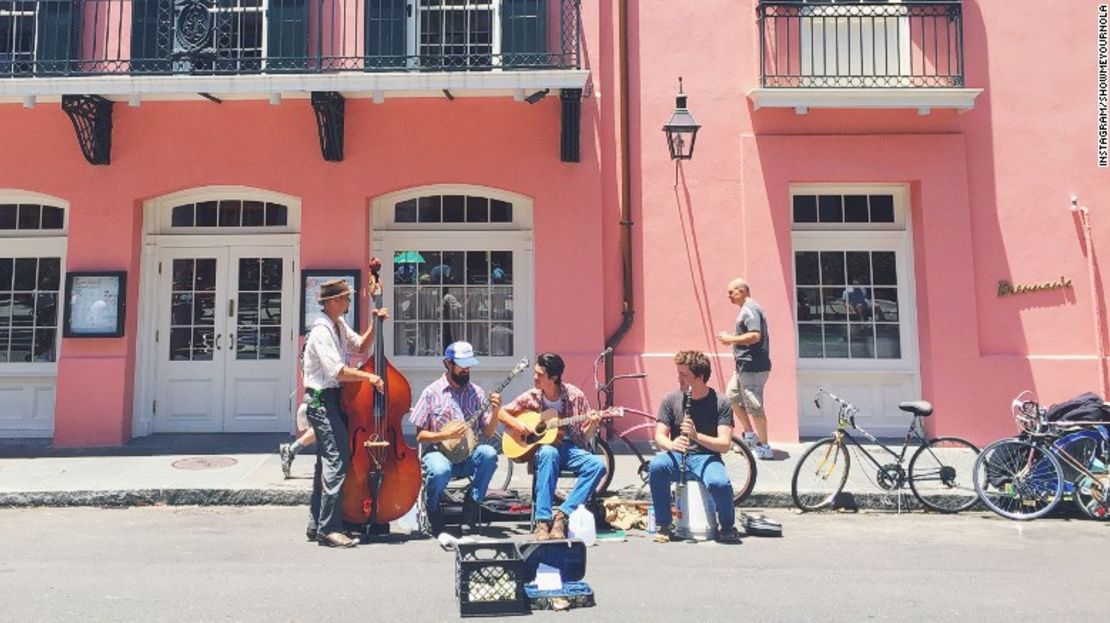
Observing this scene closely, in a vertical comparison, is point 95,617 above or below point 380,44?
below

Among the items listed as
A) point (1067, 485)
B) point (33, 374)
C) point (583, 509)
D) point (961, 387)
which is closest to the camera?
point (583, 509)

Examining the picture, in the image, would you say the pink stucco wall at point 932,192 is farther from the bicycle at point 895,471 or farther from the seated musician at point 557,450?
the seated musician at point 557,450

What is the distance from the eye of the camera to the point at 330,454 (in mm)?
5754

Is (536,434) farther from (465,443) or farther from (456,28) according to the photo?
(456,28)

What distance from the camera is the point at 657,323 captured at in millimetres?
9602

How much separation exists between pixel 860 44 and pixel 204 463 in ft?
31.0

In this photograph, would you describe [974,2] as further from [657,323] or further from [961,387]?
[657,323]

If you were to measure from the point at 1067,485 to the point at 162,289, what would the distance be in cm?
1049

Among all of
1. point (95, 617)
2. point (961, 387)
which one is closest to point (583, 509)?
point (95, 617)

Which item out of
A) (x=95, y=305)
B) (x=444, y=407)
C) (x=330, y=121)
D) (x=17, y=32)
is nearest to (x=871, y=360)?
(x=444, y=407)

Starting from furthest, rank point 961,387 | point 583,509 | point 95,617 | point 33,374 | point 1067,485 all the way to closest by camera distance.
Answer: point 33,374 < point 961,387 < point 1067,485 < point 583,509 < point 95,617

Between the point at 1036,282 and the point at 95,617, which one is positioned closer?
the point at 95,617

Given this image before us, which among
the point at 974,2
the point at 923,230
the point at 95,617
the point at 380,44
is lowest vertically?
the point at 95,617

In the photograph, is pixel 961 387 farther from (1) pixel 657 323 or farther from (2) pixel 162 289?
(2) pixel 162 289
